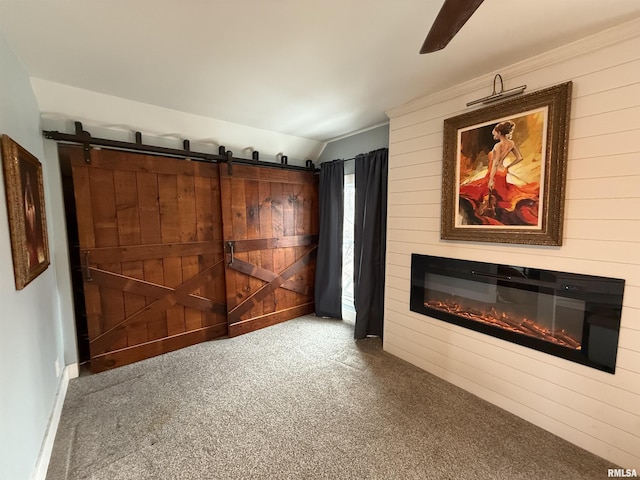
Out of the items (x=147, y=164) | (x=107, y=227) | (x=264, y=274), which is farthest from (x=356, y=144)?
(x=107, y=227)

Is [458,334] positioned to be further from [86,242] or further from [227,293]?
[86,242]

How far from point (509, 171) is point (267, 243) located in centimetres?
257

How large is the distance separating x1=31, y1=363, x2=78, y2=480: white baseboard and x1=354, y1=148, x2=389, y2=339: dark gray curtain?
2502 mm

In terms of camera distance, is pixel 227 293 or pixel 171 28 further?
pixel 227 293

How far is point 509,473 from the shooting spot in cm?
146

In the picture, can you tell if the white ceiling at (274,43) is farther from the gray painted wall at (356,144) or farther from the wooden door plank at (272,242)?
the wooden door plank at (272,242)

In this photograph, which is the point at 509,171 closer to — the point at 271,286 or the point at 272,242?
the point at 272,242

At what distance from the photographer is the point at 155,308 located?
2.70 meters

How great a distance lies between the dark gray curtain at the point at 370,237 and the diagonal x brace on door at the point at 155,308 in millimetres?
1681

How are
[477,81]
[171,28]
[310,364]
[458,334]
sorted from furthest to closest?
[310,364] → [458,334] → [477,81] → [171,28]

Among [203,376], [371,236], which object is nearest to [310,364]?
[203,376]

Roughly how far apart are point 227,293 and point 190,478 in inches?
72.2

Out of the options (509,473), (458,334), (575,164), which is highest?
(575,164)

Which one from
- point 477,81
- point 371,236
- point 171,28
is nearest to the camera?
point 171,28
